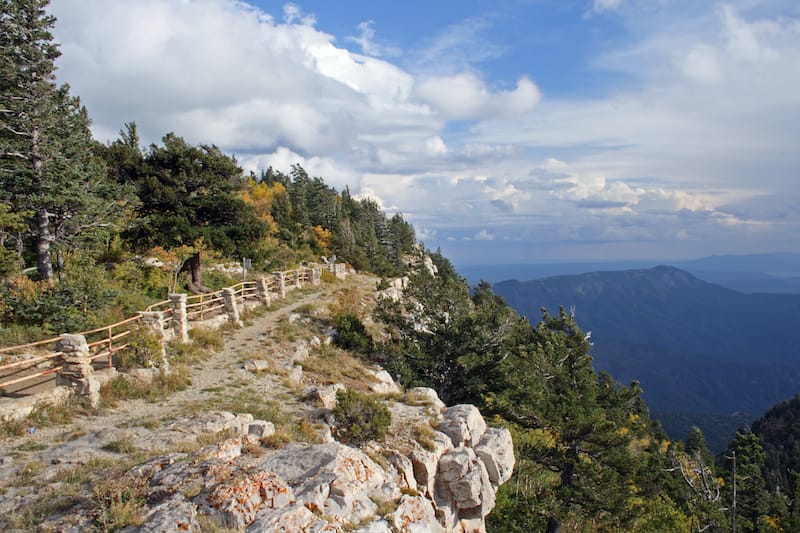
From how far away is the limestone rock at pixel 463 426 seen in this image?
1320 cm

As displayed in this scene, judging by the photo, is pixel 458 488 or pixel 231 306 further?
pixel 231 306

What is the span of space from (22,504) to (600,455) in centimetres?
1755

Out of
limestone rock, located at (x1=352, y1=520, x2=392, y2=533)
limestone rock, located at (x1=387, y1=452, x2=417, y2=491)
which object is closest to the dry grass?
limestone rock, located at (x1=387, y1=452, x2=417, y2=491)

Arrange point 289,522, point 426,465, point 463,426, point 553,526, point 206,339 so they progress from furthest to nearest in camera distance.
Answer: point 206,339, point 553,526, point 463,426, point 426,465, point 289,522

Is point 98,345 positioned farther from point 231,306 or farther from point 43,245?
point 231,306

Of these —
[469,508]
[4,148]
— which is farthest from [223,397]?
[4,148]

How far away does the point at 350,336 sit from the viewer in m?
23.2

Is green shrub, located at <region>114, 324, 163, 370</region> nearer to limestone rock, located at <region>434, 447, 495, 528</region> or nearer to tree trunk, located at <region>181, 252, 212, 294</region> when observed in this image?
limestone rock, located at <region>434, 447, 495, 528</region>

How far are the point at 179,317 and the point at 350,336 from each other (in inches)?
331

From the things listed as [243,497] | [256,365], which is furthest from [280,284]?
[243,497]

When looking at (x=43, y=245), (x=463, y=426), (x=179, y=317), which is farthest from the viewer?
(x=43, y=245)

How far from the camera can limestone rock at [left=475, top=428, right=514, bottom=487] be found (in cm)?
1337

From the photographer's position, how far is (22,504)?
6.84m

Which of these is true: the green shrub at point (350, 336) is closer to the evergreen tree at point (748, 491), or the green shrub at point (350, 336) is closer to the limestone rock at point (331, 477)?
the limestone rock at point (331, 477)
